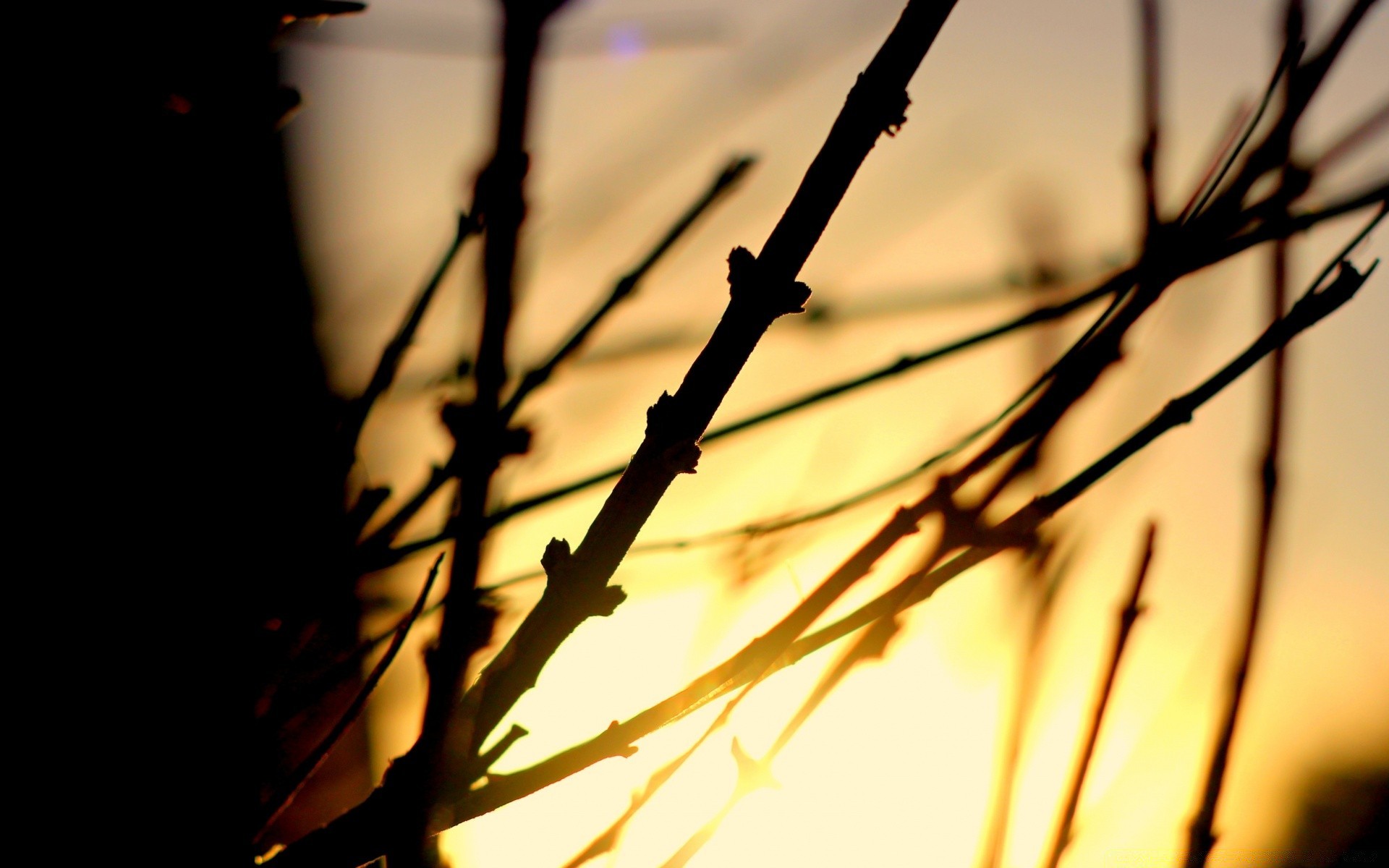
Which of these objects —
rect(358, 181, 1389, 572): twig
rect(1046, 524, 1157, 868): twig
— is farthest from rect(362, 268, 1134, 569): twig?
rect(1046, 524, 1157, 868): twig

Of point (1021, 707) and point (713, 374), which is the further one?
point (1021, 707)

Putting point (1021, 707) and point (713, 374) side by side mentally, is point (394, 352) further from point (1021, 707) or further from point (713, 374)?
point (1021, 707)

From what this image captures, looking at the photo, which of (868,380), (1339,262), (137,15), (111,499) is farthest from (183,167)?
(1339,262)

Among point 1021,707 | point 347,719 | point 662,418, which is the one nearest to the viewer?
point 662,418

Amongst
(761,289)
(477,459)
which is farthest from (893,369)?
(477,459)

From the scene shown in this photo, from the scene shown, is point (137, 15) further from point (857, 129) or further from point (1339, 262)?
point (1339, 262)

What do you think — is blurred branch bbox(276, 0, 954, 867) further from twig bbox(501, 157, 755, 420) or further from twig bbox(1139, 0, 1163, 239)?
twig bbox(1139, 0, 1163, 239)

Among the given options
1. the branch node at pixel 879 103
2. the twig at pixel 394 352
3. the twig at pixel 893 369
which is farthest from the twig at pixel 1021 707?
the twig at pixel 394 352
